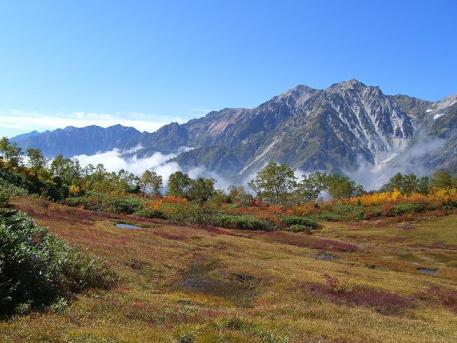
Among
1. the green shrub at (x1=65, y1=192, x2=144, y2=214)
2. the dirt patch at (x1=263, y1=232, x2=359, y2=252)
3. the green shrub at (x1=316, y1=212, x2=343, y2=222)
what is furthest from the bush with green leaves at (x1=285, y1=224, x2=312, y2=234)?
the green shrub at (x1=65, y1=192, x2=144, y2=214)

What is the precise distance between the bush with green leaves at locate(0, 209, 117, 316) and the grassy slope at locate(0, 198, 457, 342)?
1.39 meters

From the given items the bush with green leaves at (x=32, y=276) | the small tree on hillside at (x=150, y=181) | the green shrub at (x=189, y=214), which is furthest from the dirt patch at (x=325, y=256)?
the small tree on hillside at (x=150, y=181)

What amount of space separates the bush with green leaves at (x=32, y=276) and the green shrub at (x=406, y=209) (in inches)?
4356

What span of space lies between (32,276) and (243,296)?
18.5m

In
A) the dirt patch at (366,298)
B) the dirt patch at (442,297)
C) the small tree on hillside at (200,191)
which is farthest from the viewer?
the small tree on hillside at (200,191)

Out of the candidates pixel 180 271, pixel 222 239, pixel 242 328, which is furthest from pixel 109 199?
pixel 242 328

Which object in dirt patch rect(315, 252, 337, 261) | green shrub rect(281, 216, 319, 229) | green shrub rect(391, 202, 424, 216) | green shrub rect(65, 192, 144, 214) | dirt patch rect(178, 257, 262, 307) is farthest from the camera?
green shrub rect(391, 202, 424, 216)

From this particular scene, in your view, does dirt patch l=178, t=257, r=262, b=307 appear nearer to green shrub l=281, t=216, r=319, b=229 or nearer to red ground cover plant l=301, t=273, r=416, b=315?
red ground cover plant l=301, t=273, r=416, b=315

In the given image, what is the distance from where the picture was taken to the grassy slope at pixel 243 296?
1919 cm

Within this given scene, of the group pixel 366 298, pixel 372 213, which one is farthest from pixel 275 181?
pixel 366 298

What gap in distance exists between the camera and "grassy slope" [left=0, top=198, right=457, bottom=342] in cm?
1919

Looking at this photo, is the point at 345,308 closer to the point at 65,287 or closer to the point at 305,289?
the point at 305,289

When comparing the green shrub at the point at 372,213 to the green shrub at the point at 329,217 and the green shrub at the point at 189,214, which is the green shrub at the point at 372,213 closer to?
the green shrub at the point at 329,217

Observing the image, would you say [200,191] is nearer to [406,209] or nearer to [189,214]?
[189,214]
